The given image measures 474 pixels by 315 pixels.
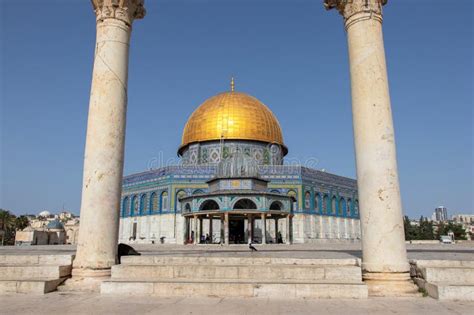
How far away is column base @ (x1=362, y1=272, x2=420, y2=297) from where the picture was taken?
613cm

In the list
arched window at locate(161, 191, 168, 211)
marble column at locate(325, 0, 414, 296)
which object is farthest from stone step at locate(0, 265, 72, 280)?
arched window at locate(161, 191, 168, 211)

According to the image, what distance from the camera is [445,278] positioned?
6352 millimetres

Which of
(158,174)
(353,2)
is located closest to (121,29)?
(353,2)

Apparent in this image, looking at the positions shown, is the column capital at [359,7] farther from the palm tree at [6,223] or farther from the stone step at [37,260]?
the palm tree at [6,223]

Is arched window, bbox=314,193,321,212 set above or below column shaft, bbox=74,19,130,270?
above

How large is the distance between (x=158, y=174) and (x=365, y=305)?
124 feet

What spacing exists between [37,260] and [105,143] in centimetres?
273

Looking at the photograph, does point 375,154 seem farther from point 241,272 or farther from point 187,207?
point 187,207

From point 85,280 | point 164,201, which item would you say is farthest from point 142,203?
point 85,280

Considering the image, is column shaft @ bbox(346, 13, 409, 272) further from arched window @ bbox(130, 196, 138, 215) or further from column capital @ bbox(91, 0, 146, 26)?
arched window @ bbox(130, 196, 138, 215)

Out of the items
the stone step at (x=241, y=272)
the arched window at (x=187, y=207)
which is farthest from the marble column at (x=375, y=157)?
the arched window at (x=187, y=207)

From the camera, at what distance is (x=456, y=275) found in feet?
20.9

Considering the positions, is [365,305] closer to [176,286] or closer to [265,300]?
[265,300]

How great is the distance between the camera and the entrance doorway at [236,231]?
33.8m
